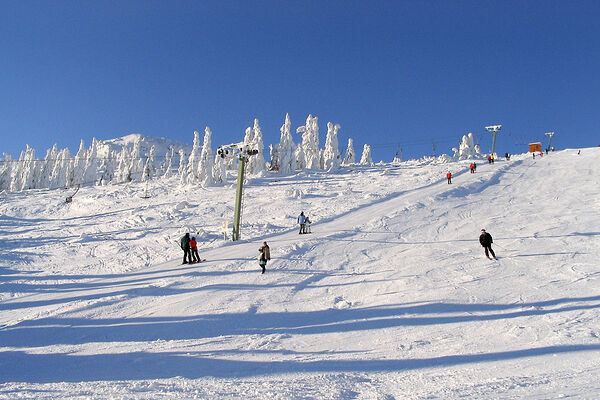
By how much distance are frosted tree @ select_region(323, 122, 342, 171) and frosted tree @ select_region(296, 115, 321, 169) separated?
2.64m

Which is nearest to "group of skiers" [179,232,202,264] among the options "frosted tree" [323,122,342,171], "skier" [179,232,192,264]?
"skier" [179,232,192,264]

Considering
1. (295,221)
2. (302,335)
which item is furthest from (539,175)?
(302,335)

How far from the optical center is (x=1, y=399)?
208 inches

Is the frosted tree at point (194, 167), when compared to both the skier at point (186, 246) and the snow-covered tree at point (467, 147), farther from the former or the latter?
the snow-covered tree at point (467, 147)

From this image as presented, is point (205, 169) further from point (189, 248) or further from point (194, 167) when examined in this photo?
point (189, 248)

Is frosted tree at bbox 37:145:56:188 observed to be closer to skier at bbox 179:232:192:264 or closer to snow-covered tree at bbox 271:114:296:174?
snow-covered tree at bbox 271:114:296:174

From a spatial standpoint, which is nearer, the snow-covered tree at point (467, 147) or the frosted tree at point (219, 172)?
the frosted tree at point (219, 172)

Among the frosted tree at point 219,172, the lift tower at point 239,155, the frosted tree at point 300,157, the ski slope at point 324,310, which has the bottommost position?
the ski slope at point 324,310

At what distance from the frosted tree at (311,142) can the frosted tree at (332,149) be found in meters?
2.64

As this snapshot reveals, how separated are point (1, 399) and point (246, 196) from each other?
104 feet

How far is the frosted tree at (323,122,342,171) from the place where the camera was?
7619cm

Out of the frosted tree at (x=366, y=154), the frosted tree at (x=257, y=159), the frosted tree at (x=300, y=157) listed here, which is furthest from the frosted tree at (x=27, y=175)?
the frosted tree at (x=366, y=154)

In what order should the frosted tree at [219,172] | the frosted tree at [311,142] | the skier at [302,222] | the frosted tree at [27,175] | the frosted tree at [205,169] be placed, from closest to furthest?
the skier at [302,222]
the frosted tree at [205,169]
the frosted tree at [219,172]
the frosted tree at [311,142]
the frosted tree at [27,175]

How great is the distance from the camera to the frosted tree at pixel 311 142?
81500 mm
